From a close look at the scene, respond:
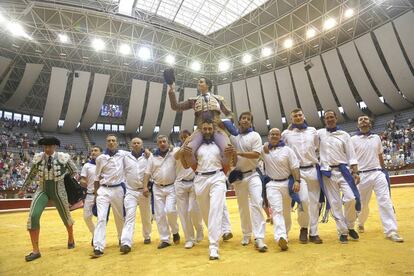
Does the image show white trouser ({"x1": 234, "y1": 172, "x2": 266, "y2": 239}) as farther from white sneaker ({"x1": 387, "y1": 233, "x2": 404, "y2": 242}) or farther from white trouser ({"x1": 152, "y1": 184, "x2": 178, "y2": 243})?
white sneaker ({"x1": 387, "y1": 233, "x2": 404, "y2": 242})

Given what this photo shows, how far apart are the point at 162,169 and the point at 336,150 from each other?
120 inches

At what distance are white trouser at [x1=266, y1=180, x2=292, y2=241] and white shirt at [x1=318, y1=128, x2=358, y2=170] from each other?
857 mm

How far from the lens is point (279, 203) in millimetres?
4500

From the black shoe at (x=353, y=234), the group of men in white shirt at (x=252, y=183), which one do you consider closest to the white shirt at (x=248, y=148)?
the group of men in white shirt at (x=252, y=183)

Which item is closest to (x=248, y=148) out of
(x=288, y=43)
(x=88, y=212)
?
(x=88, y=212)

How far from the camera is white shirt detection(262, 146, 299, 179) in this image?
4.65 metres

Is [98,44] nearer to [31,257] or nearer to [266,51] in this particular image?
[266,51]

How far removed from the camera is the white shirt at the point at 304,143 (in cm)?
494

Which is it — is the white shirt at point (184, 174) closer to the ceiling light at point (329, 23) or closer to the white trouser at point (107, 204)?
the white trouser at point (107, 204)

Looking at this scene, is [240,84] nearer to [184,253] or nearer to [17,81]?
[17,81]

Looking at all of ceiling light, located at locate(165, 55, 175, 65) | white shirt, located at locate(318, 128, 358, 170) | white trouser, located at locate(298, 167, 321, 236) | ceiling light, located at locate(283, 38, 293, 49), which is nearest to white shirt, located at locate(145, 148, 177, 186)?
white trouser, located at locate(298, 167, 321, 236)

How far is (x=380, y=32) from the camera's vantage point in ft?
71.2

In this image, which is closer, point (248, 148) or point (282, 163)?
point (282, 163)

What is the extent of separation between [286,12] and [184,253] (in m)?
21.3
